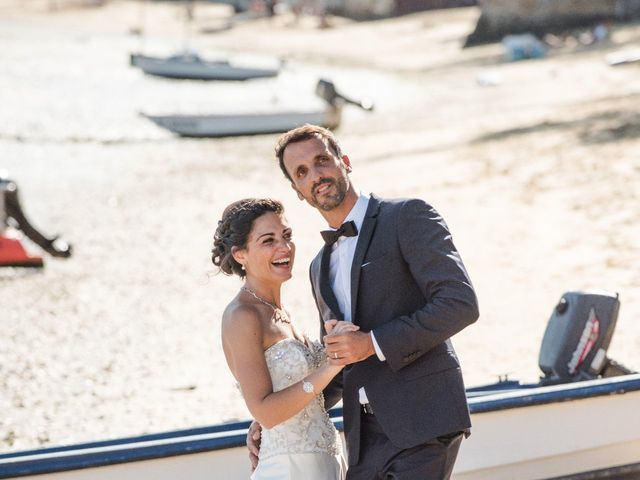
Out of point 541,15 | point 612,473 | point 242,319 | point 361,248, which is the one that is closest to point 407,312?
point 361,248

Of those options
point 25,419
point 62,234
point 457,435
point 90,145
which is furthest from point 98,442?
point 90,145

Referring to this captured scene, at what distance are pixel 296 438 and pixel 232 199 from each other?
51.9 ft

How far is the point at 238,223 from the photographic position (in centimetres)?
392

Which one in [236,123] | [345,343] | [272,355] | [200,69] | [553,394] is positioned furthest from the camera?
[200,69]

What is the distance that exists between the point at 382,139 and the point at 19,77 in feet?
70.9

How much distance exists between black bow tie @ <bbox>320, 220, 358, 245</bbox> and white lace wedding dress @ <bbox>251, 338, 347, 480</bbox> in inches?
14.5

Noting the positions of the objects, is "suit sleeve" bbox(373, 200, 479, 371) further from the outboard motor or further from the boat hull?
the boat hull

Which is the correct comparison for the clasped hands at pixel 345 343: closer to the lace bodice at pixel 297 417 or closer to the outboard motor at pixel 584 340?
the lace bodice at pixel 297 417

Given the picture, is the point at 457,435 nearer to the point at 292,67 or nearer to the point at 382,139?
the point at 382,139

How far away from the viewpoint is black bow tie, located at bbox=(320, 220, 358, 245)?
12.6ft

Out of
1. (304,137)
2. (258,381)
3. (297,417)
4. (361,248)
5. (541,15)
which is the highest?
(541,15)

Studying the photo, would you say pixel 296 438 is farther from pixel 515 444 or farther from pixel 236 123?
pixel 236 123

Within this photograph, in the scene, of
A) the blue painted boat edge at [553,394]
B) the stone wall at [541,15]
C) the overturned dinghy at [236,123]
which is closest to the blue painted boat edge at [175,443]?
the blue painted boat edge at [553,394]

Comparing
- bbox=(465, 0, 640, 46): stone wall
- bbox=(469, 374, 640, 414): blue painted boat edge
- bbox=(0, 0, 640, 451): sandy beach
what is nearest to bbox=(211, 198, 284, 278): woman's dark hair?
bbox=(469, 374, 640, 414): blue painted boat edge
